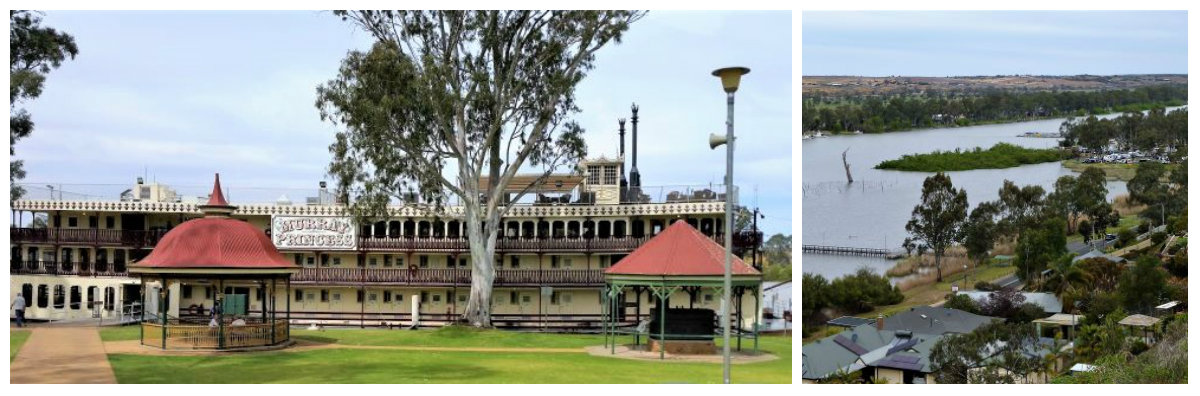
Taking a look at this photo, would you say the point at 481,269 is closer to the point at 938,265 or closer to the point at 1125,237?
the point at 938,265

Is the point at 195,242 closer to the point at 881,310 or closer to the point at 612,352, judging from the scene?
the point at 612,352

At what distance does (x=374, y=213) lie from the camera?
35844 millimetres

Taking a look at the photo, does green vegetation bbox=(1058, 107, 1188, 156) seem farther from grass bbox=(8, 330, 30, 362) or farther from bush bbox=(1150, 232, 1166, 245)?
grass bbox=(8, 330, 30, 362)

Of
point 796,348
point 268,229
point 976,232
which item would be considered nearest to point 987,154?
point 976,232

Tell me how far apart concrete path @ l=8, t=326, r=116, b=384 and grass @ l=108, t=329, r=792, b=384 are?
0.41 metres

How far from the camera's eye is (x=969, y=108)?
84.9ft

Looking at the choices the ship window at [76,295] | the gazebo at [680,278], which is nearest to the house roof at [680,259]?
the gazebo at [680,278]

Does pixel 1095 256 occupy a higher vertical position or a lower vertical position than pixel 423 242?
higher

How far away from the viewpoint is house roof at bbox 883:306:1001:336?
24328 mm

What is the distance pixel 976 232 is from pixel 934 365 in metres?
2.87

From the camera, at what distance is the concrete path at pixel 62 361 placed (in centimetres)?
2214

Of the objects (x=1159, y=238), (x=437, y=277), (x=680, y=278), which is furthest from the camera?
(x=437, y=277)

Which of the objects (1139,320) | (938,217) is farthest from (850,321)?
(1139,320)

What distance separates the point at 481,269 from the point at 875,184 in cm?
1409
